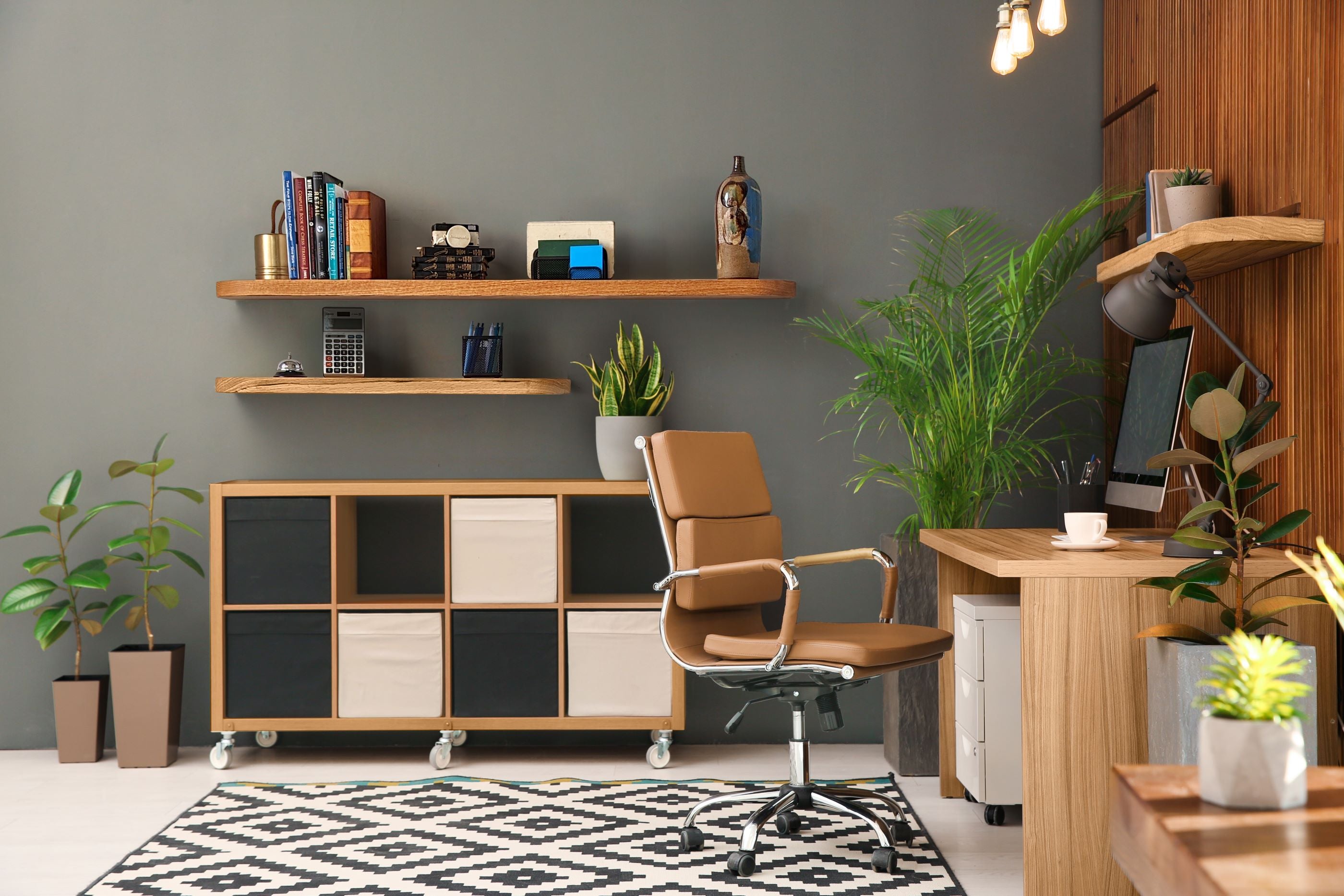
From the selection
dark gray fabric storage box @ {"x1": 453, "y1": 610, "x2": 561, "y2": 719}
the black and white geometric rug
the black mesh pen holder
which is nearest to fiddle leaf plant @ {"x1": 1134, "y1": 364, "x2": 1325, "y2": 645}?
the black and white geometric rug

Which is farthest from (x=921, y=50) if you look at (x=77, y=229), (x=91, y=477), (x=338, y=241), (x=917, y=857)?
(x=91, y=477)

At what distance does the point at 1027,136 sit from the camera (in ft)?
13.3

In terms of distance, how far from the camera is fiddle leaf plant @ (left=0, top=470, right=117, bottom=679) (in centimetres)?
374

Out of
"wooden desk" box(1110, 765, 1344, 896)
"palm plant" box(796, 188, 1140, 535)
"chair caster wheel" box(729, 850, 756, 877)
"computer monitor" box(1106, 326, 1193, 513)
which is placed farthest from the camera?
"palm plant" box(796, 188, 1140, 535)

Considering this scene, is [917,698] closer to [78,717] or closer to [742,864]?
[742,864]

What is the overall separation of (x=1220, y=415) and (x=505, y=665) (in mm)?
2407

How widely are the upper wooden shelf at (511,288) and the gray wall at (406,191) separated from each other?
0.81 feet

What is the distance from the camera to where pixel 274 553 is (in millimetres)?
3762

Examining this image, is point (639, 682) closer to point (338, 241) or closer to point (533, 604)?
point (533, 604)

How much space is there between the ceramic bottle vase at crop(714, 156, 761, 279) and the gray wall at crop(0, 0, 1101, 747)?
0.75 ft

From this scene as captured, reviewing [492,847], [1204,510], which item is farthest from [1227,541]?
[492,847]

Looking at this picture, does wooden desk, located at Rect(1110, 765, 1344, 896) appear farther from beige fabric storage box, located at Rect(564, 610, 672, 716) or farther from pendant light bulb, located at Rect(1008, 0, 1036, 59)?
beige fabric storage box, located at Rect(564, 610, 672, 716)

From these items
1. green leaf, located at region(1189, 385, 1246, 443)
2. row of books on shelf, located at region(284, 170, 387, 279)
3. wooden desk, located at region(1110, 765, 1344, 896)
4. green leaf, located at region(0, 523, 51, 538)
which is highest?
row of books on shelf, located at region(284, 170, 387, 279)

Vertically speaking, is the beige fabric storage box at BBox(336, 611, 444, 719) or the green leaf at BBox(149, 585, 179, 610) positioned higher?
the green leaf at BBox(149, 585, 179, 610)
